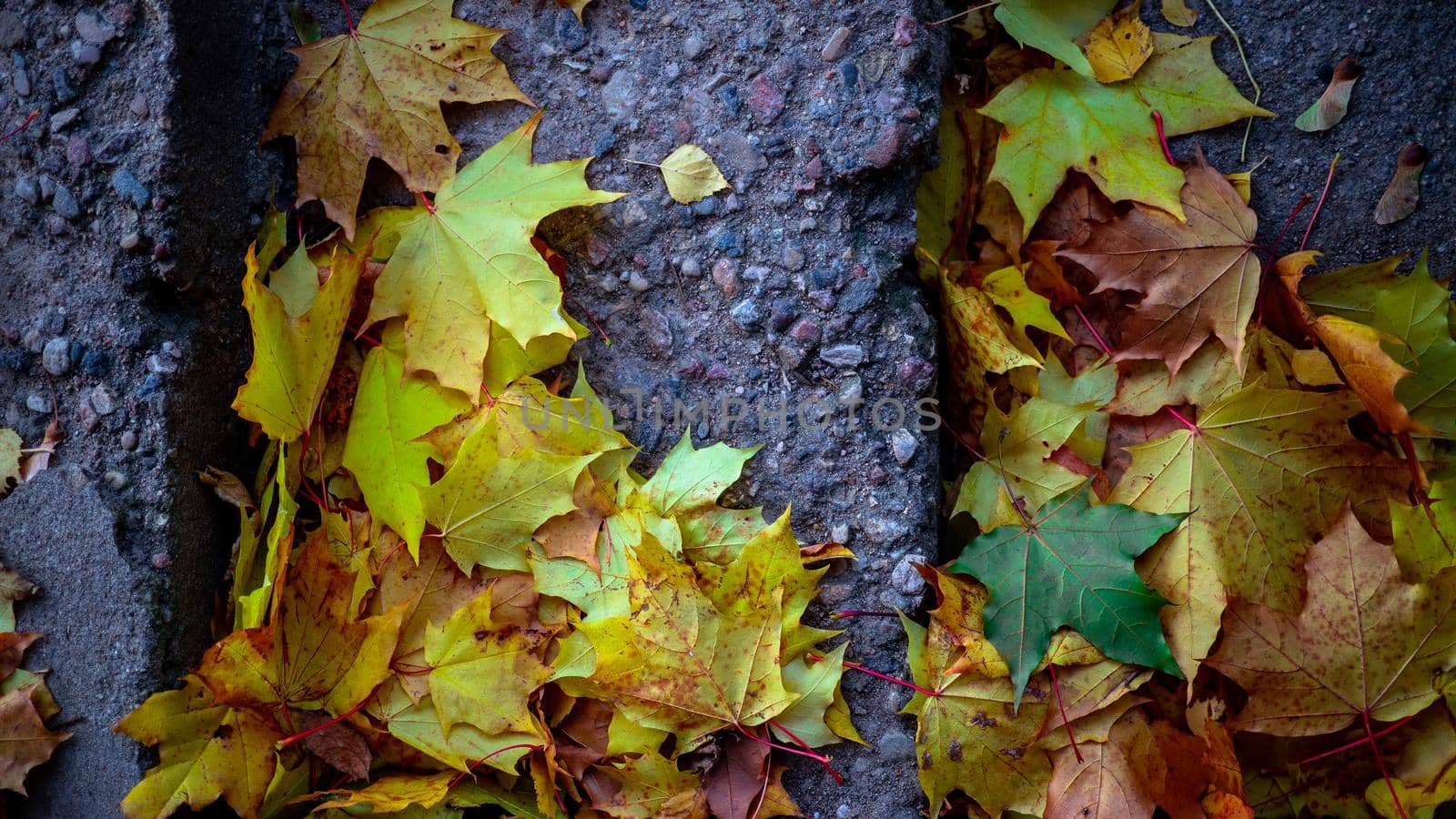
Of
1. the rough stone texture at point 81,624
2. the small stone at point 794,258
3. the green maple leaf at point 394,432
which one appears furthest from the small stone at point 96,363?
the small stone at point 794,258

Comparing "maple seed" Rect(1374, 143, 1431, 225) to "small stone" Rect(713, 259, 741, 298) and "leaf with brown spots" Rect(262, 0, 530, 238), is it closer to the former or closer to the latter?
"small stone" Rect(713, 259, 741, 298)

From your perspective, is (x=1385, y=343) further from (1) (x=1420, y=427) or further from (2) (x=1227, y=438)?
(2) (x=1227, y=438)

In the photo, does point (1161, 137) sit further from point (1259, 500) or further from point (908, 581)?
point (908, 581)

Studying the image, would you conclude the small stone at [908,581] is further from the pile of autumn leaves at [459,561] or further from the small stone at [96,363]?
the small stone at [96,363]

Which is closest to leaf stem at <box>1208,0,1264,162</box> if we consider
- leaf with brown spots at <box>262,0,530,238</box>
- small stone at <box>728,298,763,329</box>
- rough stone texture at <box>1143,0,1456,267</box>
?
rough stone texture at <box>1143,0,1456,267</box>

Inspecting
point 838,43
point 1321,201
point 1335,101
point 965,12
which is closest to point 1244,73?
point 1335,101
